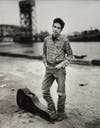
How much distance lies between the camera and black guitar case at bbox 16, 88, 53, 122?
4.42 m

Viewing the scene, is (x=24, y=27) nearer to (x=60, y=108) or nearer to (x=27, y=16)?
(x=27, y=16)

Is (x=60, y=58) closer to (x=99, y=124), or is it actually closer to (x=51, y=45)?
(x=51, y=45)

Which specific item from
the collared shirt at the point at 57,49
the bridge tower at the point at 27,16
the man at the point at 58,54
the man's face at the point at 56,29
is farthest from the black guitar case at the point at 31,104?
the bridge tower at the point at 27,16

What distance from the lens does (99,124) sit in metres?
4.24

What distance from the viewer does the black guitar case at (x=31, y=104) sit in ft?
14.5

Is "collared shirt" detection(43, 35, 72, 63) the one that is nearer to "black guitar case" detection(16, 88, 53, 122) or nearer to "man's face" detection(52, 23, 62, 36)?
"man's face" detection(52, 23, 62, 36)

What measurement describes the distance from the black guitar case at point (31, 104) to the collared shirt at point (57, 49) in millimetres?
1051

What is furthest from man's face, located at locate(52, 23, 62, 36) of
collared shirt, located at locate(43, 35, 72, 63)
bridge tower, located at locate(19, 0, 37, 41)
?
bridge tower, located at locate(19, 0, 37, 41)

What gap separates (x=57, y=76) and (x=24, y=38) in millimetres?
88317

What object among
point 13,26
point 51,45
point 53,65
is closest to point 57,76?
point 53,65

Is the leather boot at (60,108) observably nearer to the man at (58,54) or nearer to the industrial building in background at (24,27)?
the man at (58,54)

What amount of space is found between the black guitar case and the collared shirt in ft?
3.45

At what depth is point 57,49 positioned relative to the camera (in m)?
3.98

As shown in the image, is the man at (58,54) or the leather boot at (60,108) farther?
the leather boot at (60,108)
